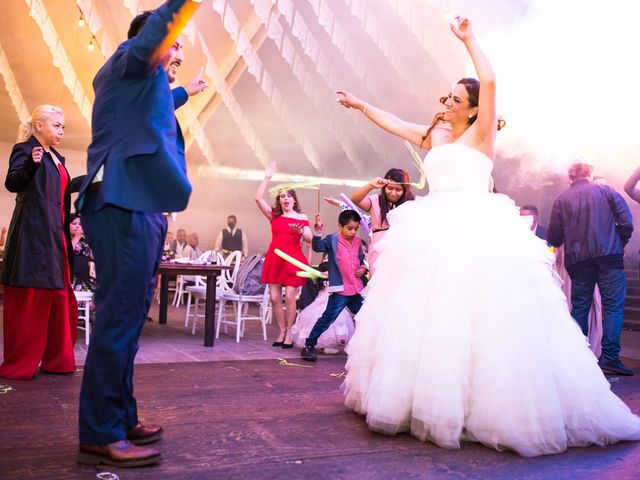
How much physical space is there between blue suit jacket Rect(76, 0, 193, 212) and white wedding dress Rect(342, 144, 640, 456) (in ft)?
3.34

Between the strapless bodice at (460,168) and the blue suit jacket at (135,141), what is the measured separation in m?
1.16

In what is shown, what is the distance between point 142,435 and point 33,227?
1811 mm

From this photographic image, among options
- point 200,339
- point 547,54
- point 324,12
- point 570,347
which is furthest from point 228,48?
point 570,347

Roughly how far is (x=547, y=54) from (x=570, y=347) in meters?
6.88

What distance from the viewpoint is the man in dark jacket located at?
15.0 ft

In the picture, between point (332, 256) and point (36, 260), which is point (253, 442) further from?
point (332, 256)

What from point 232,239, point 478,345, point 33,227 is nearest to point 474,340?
point 478,345

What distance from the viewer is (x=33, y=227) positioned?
11.4 feet

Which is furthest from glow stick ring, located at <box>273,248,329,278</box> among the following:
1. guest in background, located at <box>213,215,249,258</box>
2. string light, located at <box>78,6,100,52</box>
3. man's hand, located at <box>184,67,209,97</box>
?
guest in background, located at <box>213,215,249,258</box>

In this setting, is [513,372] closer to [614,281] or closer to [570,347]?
[570,347]

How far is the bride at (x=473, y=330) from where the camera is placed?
225cm

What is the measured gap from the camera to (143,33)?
1783 millimetres

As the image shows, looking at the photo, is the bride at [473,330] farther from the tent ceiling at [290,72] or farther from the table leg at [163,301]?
the tent ceiling at [290,72]

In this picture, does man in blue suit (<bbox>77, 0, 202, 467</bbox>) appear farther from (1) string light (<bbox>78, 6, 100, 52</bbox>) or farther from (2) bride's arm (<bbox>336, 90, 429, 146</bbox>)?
(1) string light (<bbox>78, 6, 100, 52</bbox>)
